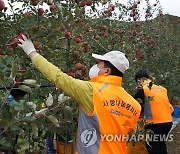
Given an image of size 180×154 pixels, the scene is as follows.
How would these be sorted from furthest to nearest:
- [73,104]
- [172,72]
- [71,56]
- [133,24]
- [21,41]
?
[172,72] → [133,24] → [73,104] → [71,56] → [21,41]

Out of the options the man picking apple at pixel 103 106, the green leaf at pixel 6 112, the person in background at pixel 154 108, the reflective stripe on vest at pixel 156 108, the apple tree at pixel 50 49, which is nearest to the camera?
the green leaf at pixel 6 112

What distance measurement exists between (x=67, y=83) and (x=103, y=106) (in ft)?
0.96

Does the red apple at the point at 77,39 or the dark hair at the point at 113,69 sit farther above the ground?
the red apple at the point at 77,39

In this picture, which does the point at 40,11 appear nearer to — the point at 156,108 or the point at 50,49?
the point at 50,49

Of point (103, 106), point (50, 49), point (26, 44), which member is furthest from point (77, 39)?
point (26, 44)

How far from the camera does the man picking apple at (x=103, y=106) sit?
2.21 metres

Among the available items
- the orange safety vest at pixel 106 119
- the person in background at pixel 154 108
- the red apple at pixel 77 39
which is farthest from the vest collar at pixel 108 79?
the person in background at pixel 154 108

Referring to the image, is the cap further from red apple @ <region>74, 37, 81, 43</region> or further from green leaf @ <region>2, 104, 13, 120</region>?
green leaf @ <region>2, 104, 13, 120</region>

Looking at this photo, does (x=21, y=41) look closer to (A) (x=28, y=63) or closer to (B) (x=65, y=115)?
(A) (x=28, y=63)

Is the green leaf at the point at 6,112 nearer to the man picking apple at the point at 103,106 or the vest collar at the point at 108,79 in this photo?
the man picking apple at the point at 103,106

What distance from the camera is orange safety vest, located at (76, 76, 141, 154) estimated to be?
2.28 meters

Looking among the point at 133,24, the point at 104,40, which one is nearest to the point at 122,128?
the point at 104,40

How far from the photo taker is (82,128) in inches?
94.7

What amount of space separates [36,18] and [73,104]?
1.01m
